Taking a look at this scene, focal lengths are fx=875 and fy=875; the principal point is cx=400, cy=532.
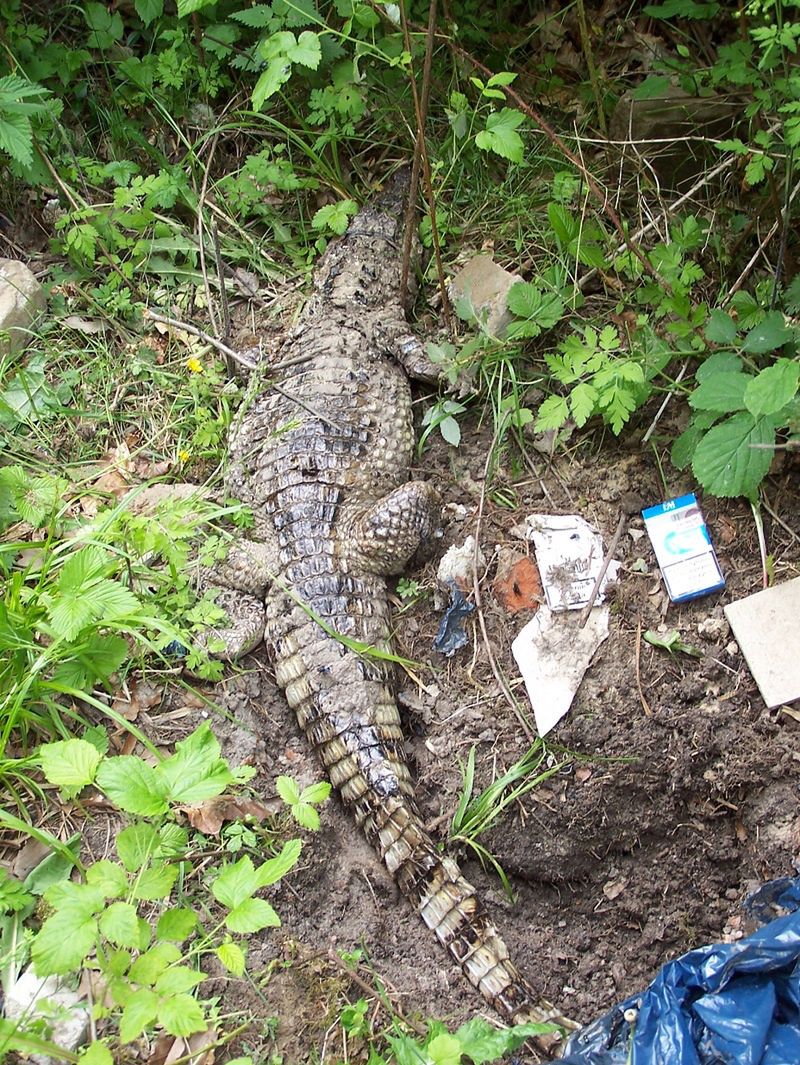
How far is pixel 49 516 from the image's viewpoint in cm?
310

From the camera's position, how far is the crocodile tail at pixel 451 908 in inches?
98.3

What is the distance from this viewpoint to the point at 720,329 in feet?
9.28

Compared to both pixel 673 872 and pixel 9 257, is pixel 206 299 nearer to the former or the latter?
pixel 9 257

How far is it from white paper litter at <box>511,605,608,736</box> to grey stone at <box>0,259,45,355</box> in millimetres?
2384

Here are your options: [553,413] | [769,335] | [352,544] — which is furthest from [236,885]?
[769,335]

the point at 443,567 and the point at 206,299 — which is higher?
the point at 206,299

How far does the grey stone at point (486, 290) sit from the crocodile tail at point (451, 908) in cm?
177

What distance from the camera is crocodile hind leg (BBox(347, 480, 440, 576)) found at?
123 inches

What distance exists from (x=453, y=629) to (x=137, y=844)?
52.2 inches

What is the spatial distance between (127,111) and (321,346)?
155cm

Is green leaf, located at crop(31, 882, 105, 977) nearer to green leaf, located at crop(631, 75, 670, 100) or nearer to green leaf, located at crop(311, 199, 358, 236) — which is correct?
green leaf, located at crop(311, 199, 358, 236)

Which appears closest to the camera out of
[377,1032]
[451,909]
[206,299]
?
[377,1032]

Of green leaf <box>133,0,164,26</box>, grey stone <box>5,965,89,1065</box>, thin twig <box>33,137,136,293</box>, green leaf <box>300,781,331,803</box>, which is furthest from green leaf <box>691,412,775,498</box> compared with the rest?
green leaf <box>133,0,164,26</box>

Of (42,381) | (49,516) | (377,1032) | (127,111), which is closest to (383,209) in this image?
(127,111)
